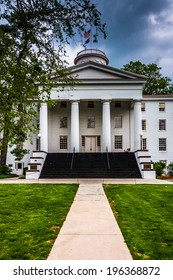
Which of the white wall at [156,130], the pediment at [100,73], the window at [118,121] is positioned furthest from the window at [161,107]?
the pediment at [100,73]

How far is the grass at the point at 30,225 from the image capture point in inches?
168

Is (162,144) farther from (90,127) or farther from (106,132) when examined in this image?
(106,132)

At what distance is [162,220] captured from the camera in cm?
666

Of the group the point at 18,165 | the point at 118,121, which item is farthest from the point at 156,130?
the point at 18,165

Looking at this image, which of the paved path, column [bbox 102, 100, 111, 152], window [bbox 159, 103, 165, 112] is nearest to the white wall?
window [bbox 159, 103, 165, 112]

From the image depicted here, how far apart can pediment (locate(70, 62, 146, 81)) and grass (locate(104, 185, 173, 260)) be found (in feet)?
74.5

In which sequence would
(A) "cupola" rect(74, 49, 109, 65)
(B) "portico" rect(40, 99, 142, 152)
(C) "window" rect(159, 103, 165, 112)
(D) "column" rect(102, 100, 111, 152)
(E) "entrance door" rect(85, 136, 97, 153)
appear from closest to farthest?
(D) "column" rect(102, 100, 111, 152) → (E) "entrance door" rect(85, 136, 97, 153) → (B) "portico" rect(40, 99, 142, 152) → (C) "window" rect(159, 103, 165, 112) → (A) "cupola" rect(74, 49, 109, 65)

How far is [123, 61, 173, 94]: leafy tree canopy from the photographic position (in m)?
49.4

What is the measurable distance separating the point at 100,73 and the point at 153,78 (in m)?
23.5

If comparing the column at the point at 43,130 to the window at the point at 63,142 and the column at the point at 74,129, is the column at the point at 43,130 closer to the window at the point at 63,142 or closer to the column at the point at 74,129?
the column at the point at 74,129

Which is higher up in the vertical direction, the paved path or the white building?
the white building

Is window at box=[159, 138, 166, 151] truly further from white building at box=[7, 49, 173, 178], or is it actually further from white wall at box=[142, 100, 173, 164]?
white wall at box=[142, 100, 173, 164]

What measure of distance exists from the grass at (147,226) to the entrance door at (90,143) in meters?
24.0

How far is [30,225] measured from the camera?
6039mm
